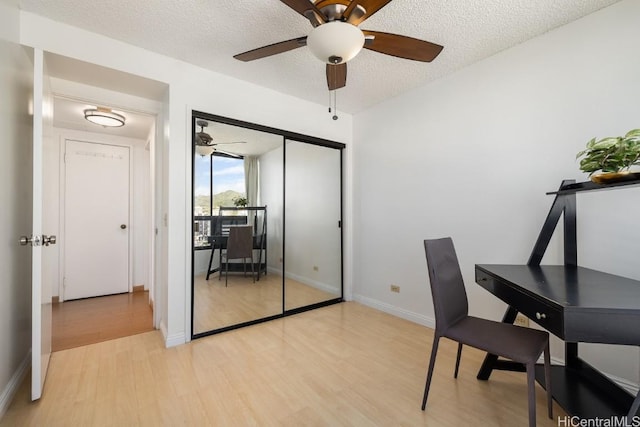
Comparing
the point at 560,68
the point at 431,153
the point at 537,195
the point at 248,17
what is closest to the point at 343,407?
the point at 537,195

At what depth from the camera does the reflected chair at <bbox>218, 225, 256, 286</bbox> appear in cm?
288

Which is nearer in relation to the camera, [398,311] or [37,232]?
[37,232]

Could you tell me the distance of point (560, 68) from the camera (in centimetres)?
202

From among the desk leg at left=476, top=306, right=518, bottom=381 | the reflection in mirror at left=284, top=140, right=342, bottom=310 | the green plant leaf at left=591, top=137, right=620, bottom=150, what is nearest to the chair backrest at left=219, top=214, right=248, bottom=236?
the reflection in mirror at left=284, top=140, right=342, bottom=310

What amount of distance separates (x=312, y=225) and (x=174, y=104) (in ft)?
6.40

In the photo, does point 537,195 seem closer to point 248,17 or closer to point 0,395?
point 248,17

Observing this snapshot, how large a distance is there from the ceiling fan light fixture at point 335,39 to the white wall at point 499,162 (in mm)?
1579

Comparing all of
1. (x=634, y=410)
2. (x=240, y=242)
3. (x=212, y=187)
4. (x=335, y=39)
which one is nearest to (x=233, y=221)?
(x=240, y=242)

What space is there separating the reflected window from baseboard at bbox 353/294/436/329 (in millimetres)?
1949

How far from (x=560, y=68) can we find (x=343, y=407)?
2754 millimetres

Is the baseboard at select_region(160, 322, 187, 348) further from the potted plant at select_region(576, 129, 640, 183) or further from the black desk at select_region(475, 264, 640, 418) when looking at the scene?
the potted plant at select_region(576, 129, 640, 183)

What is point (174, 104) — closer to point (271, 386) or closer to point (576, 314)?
point (271, 386)

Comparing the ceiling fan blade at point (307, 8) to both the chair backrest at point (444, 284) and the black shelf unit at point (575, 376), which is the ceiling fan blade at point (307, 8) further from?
the black shelf unit at point (575, 376)

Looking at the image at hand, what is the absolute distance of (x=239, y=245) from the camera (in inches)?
118
